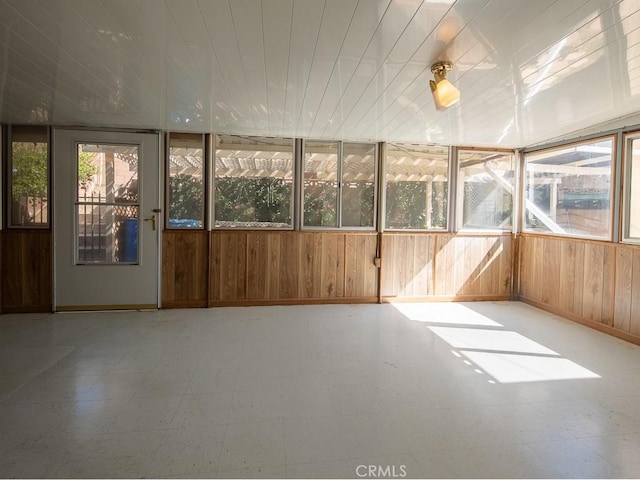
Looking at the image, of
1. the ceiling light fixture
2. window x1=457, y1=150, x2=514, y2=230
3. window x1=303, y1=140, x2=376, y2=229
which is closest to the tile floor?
window x1=303, y1=140, x2=376, y2=229

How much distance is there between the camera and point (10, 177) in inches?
161

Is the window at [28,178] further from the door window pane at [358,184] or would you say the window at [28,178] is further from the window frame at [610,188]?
the window frame at [610,188]

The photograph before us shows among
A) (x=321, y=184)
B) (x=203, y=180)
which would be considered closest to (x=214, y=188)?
(x=203, y=180)

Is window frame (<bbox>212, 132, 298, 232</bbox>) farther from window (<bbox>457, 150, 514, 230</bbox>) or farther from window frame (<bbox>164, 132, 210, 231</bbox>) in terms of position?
window (<bbox>457, 150, 514, 230</bbox>)

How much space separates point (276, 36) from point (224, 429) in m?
2.19

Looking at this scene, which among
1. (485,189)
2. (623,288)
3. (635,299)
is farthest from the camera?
(485,189)

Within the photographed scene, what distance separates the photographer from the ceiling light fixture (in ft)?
7.64

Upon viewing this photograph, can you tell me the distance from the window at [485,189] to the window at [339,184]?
128 cm

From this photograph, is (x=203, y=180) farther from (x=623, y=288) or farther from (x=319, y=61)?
(x=623, y=288)

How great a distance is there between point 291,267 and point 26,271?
303cm

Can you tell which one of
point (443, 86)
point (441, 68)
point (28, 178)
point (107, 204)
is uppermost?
point (441, 68)

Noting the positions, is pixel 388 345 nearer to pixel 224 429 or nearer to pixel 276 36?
pixel 224 429

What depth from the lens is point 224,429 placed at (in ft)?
6.50

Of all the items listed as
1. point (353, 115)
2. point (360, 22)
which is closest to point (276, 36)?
point (360, 22)
